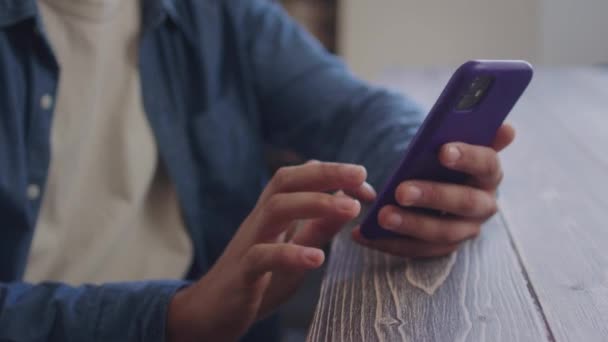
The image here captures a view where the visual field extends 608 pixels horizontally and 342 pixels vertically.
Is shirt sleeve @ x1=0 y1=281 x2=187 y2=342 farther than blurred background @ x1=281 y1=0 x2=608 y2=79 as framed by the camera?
No

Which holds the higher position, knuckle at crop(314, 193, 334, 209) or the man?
knuckle at crop(314, 193, 334, 209)

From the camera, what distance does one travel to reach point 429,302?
445 mm

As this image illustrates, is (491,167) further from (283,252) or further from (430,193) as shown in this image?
(283,252)

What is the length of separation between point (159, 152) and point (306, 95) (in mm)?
200

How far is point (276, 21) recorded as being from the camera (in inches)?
37.4

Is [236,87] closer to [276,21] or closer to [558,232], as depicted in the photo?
[276,21]

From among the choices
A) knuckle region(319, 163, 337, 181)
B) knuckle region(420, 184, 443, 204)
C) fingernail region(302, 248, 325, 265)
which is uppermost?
knuckle region(319, 163, 337, 181)

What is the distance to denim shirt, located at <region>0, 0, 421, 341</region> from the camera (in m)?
0.74

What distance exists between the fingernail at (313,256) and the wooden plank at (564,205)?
14 cm

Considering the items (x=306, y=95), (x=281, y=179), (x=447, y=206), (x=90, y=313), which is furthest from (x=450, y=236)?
(x=306, y=95)

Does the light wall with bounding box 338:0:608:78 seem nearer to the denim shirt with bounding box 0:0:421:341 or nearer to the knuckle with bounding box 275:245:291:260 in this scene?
the denim shirt with bounding box 0:0:421:341

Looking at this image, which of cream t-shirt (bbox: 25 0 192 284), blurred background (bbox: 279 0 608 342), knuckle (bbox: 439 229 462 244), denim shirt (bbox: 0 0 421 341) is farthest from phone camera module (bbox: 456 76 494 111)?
blurred background (bbox: 279 0 608 342)

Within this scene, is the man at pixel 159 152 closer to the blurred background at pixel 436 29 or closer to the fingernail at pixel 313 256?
the fingernail at pixel 313 256

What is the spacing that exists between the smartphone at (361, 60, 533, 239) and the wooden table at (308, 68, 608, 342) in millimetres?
49
